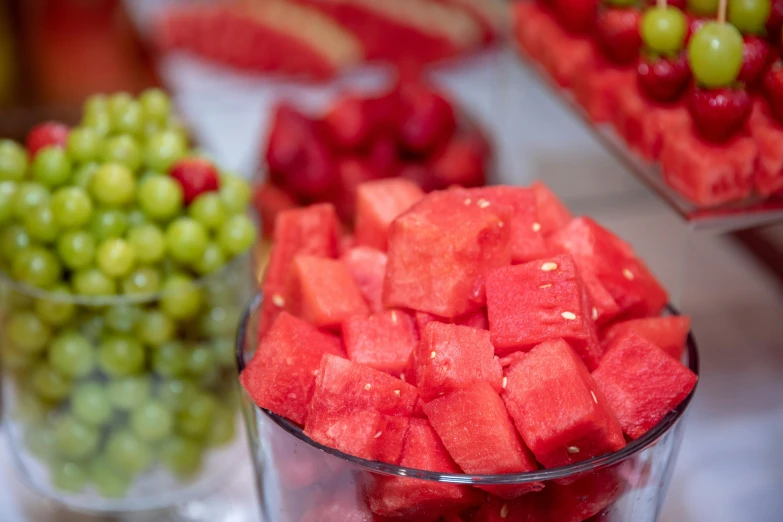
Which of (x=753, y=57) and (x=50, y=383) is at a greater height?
(x=753, y=57)

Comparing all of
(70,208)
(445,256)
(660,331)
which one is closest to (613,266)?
(660,331)

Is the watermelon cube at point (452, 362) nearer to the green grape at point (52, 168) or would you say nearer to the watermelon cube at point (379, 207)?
the watermelon cube at point (379, 207)

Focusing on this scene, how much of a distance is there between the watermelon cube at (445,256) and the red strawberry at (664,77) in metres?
0.31

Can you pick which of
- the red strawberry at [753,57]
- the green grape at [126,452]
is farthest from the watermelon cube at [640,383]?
the green grape at [126,452]

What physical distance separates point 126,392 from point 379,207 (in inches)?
15.5

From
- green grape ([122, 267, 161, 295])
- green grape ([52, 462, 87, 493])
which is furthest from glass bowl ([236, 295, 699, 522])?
green grape ([52, 462, 87, 493])

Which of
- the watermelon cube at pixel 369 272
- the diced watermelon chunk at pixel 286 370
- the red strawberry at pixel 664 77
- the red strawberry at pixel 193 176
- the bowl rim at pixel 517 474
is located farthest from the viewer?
the red strawberry at pixel 193 176

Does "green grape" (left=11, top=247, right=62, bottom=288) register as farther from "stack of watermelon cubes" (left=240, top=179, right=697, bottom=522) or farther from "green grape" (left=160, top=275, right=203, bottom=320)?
"stack of watermelon cubes" (left=240, top=179, right=697, bottom=522)

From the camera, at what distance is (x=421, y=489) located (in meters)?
0.64

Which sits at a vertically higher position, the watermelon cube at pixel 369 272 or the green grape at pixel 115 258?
the watermelon cube at pixel 369 272

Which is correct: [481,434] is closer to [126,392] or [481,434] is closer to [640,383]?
[640,383]

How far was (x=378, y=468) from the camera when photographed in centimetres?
65

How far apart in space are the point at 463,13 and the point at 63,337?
1886 millimetres

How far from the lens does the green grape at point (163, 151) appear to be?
1.09 m
